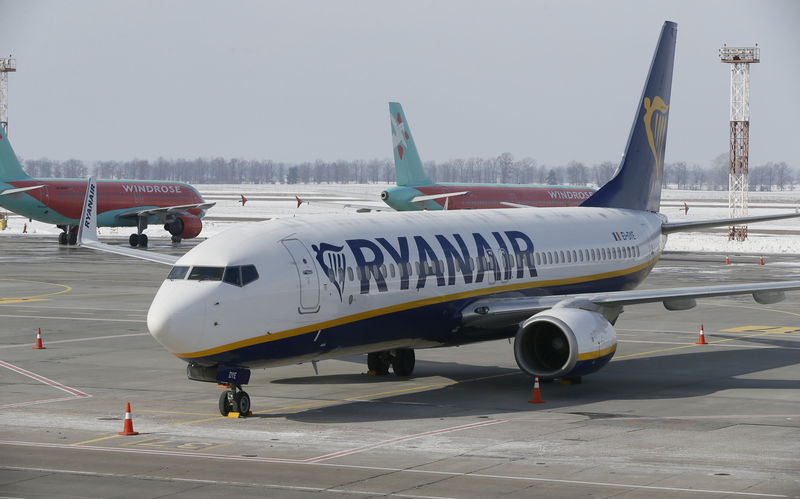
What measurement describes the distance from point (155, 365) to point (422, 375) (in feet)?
25.4

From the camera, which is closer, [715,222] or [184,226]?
[715,222]

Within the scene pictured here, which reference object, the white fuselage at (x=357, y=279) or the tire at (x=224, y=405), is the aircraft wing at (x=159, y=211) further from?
the tire at (x=224, y=405)

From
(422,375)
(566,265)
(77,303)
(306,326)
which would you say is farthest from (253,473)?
(77,303)

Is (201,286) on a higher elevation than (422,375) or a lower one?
higher

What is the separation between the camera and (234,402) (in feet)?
79.0

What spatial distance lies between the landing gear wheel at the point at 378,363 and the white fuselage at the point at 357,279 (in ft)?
5.95

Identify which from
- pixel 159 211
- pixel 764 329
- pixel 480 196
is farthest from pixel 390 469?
pixel 159 211

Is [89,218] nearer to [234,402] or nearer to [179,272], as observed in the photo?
[179,272]

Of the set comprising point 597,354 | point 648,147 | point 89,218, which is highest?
point 648,147

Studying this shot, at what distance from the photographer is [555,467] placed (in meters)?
19.1

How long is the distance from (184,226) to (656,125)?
55.9 meters

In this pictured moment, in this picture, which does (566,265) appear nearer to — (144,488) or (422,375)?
(422,375)

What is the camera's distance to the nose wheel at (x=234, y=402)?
2406 centimetres

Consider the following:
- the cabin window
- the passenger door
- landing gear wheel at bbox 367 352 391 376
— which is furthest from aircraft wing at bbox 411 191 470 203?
the cabin window
